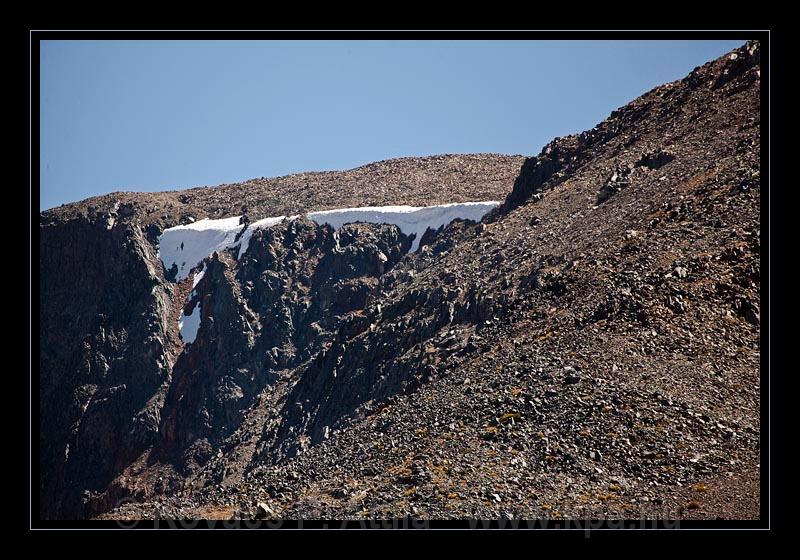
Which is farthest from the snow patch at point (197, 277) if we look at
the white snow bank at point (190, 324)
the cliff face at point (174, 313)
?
the white snow bank at point (190, 324)

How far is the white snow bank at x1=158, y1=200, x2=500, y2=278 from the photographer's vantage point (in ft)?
181

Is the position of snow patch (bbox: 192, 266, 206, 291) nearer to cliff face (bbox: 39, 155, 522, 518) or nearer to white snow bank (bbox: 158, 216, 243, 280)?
cliff face (bbox: 39, 155, 522, 518)

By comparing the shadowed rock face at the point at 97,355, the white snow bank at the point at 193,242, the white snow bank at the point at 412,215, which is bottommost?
the shadowed rock face at the point at 97,355

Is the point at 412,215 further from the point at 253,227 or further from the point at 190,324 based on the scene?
the point at 190,324

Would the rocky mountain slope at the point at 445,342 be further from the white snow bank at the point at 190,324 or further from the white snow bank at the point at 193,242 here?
the white snow bank at the point at 193,242

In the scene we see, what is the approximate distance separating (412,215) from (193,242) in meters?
14.2

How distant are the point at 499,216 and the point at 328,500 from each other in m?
26.6

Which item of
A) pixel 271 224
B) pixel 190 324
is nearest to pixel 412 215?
pixel 271 224

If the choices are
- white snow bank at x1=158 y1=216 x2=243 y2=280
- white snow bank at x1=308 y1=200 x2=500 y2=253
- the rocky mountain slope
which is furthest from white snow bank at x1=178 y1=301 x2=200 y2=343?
white snow bank at x1=308 y1=200 x2=500 y2=253

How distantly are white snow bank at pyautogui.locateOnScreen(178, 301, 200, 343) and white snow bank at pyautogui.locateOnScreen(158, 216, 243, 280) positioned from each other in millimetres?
3051

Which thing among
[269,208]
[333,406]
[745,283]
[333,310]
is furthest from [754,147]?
[269,208]

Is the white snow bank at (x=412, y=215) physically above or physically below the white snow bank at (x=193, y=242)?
above

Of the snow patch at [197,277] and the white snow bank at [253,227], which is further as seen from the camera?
the white snow bank at [253,227]

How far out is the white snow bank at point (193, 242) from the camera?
2404 inches
